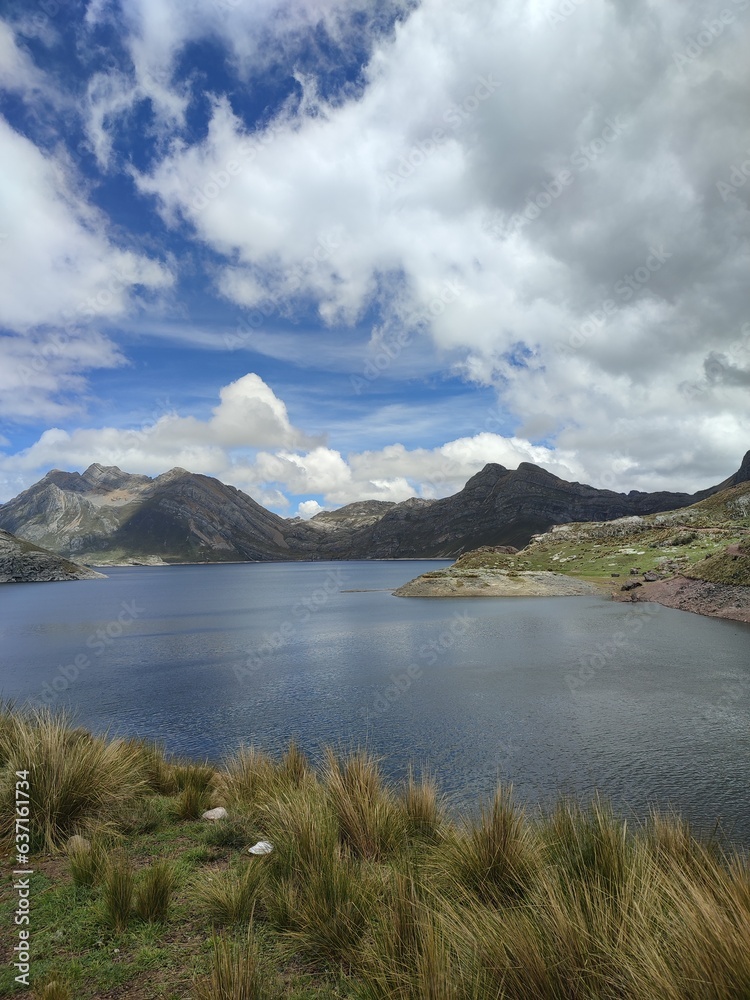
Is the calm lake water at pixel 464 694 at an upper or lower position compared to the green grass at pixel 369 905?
lower

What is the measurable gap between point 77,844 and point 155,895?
7.64 ft

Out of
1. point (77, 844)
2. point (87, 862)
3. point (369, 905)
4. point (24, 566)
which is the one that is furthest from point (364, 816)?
point (24, 566)

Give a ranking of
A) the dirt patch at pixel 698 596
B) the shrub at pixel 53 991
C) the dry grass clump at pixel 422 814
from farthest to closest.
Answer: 1. the dirt patch at pixel 698 596
2. the dry grass clump at pixel 422 814
3. the shrub at pixel 53 991

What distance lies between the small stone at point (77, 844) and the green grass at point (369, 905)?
169mm

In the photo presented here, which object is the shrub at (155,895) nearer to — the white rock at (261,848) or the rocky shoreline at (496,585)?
the white rock at (261,848)

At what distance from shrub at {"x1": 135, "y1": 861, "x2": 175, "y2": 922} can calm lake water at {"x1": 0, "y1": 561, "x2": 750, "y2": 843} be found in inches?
353

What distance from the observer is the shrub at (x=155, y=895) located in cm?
646

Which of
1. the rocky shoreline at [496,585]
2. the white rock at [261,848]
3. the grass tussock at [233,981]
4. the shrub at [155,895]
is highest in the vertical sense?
the grass tussock at [233,981]

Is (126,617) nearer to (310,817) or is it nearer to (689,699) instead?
(689,699)

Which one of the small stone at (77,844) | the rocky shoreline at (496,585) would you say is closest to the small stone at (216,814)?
the small stone at (77,844)

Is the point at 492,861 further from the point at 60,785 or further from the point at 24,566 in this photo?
the point at 24,566

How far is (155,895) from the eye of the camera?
6602 millimetres

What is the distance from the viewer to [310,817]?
24.4ft

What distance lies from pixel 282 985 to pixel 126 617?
72.7 meters
